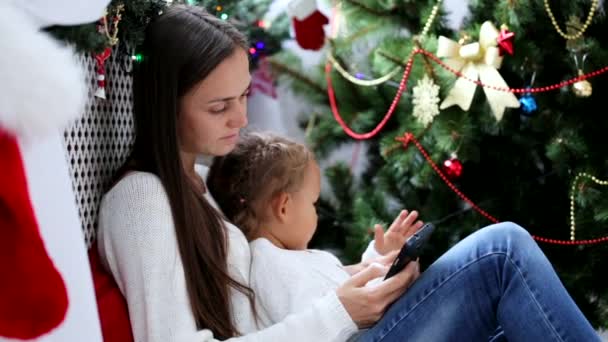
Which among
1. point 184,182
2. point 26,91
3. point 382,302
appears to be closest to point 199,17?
point 184,182

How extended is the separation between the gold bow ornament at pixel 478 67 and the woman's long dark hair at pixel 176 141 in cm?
69

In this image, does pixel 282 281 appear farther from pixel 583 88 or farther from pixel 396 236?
pixel 583 88

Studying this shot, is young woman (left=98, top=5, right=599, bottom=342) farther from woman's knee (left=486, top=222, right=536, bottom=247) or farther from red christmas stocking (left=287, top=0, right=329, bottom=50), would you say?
red christmas stocking (left=287, top=0, right=329, bottom=50)

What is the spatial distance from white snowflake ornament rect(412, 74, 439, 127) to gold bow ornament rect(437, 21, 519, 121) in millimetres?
25

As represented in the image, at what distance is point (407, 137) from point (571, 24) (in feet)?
1.46

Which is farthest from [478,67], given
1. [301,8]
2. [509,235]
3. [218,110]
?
[218,110]

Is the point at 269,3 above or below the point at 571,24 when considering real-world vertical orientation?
below

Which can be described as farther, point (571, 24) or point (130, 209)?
point (571, 24)

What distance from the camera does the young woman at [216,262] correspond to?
1.29 m

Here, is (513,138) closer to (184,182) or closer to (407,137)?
(407,137)

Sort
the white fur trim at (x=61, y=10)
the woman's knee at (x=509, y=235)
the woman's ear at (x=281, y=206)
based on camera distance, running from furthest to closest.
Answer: the woman's ear at (x=281, y=206), the woman's knee at (x=509, y=235), the white fur trim at (x=61, y=10)

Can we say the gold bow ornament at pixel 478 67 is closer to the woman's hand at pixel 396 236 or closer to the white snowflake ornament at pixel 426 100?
the white snowflake ornament at pixel 426 100

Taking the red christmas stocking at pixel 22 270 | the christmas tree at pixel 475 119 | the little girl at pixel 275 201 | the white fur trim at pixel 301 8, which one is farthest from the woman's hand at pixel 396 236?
the red christmas stocking at pixel 22 270

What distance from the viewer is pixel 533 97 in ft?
6.52
